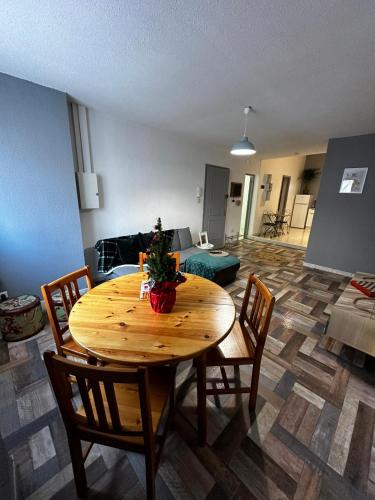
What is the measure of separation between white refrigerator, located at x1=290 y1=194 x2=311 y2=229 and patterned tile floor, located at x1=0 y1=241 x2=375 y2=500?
7.10 metres

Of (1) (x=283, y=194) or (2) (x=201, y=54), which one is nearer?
(2) (x=201, y=54)

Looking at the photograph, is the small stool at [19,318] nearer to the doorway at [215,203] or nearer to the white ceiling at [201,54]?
the white ceiling at [201,54]

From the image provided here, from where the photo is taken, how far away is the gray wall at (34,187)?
198 cm

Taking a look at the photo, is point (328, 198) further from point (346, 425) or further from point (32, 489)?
point (32, 489)

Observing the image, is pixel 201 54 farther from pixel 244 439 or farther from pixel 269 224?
pixel 269 224

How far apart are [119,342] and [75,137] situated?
108 inches

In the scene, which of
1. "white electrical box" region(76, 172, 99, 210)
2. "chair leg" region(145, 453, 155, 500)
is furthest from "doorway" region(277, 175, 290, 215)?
"chair leg" region(145, 453, 155, 500)

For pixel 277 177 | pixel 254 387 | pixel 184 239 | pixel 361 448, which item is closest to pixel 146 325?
pixel 254 387

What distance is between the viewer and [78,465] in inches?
36.0

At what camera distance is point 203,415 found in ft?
3.73

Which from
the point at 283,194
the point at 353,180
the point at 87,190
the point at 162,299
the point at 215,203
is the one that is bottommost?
the point at 162,299

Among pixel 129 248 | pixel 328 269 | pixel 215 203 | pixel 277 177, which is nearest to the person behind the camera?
pixel 129 248

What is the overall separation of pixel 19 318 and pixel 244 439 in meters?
2.12

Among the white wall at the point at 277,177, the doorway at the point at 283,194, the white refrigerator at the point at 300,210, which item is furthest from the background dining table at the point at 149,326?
the white refrigerator at the point at 300,210
